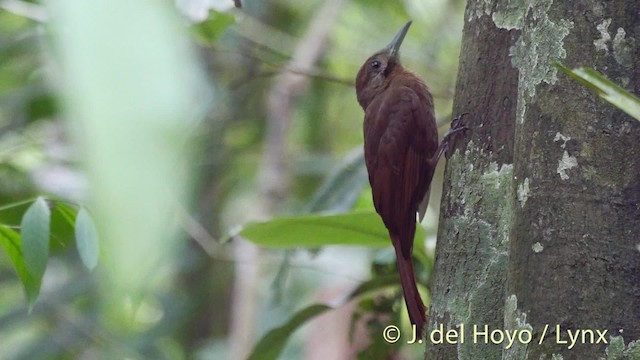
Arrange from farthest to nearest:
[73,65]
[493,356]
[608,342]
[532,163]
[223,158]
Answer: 1. [223,158]
2. [493,356]
3. [532,163]
4. [608,342]
5. [73,65]

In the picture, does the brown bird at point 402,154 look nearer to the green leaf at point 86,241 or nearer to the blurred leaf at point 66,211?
the blurred leaf at point 66,211

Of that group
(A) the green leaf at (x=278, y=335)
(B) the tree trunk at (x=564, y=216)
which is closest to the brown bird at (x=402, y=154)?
(A) the green leaf at (x=278, y=335)

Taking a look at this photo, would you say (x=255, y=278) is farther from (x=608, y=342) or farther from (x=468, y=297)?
(x=608, y=342)

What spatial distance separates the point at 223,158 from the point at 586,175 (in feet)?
11.8

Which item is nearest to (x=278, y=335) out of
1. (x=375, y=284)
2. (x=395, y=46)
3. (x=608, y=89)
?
(x=375, y=284)

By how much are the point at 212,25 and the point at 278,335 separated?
0.96 m

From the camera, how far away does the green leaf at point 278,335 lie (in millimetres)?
2496

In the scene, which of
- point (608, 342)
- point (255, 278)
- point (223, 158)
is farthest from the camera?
point (223, 158)

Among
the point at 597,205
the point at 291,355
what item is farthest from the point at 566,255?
the point at 291,355

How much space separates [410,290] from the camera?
2223mm

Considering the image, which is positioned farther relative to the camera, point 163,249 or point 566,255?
point 566,255

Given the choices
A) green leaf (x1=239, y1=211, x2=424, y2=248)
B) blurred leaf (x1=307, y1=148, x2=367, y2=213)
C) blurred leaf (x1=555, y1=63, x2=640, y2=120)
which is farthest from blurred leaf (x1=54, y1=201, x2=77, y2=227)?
blurred leaf (x1=307, y1=148, x2=367, y2=213)

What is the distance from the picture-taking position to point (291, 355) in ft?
11.9

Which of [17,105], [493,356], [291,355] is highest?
[17,105]
